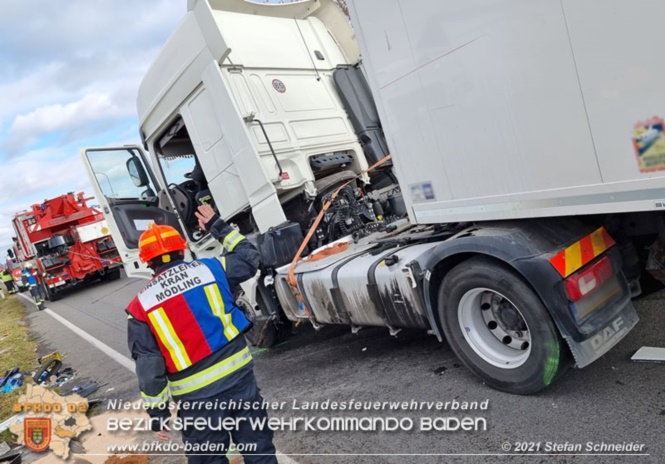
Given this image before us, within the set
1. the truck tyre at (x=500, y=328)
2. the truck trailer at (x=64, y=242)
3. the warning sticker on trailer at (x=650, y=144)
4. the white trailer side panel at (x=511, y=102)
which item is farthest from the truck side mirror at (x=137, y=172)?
the truck trailer at (x=64, y=242)

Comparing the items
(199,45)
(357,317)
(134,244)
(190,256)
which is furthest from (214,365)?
(134,244)

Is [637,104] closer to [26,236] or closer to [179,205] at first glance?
[179,205]

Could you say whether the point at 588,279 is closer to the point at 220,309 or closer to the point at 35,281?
the point at 220,309

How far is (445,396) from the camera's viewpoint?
122 inches

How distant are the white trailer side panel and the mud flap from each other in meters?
0.70

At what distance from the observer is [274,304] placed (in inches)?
187

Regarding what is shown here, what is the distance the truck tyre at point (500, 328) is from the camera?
2576 mm

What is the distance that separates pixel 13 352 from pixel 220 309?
8.01m

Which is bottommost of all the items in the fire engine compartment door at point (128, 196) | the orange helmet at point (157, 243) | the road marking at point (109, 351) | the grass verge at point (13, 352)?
the road marking at point (109, 351)

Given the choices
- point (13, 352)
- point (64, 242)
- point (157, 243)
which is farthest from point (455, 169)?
point (64, 242)

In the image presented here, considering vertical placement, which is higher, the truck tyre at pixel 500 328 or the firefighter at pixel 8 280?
the firefighter at pixel 8 280

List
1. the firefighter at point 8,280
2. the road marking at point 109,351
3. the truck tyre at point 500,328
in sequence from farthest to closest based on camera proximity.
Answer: the firefighter at point 8,280
the road marking at point 109,351
the truck tyre at point 500,328

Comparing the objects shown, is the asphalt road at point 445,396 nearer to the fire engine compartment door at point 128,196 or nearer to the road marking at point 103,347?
the road marking at point 103,347

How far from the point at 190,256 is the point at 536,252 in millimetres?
4500
